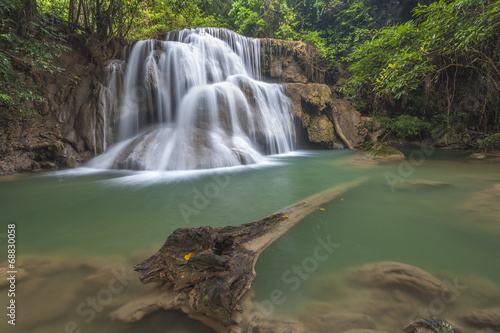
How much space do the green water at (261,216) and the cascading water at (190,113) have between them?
65.0 inches

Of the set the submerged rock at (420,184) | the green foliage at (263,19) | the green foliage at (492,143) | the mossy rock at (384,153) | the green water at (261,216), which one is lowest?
the green water at (261,216)

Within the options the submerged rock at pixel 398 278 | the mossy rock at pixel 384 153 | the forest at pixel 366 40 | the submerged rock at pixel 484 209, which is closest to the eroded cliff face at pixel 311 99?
the forest at pixel 366 40

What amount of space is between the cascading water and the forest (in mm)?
2090

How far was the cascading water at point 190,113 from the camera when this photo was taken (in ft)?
24.4

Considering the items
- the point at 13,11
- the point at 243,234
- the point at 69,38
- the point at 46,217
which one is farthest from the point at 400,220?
the point at 69,38

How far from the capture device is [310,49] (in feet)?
49.3

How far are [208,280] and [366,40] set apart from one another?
16.8m

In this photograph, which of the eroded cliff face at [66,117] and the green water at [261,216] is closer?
the green water at [261,216]

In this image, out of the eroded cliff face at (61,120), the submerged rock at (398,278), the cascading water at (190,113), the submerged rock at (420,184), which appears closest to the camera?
the submerged rock at (398,278)

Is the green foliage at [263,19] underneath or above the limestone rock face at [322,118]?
above

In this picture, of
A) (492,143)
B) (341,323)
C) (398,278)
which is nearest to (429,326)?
(341,323)

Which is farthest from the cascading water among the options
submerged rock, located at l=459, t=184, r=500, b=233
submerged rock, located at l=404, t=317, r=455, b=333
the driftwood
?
submerged rock, located at l=404, t=317, r=455, b=333

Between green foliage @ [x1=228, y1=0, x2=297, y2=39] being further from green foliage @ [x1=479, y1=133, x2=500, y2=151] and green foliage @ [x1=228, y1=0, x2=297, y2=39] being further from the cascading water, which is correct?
green foliage @ [x1=479, y1=133, x2=500, y2=151]

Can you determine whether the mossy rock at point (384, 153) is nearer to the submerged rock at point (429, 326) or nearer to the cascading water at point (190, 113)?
the cascading water at point (190, 113)
